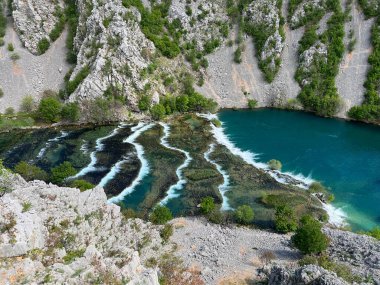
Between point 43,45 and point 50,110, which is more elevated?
point 43,45

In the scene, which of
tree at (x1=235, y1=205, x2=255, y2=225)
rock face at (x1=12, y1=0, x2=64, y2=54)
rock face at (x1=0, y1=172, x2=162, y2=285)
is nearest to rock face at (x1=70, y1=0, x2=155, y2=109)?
rock face at (x1=12, y1=0, x2=64, y2=54)

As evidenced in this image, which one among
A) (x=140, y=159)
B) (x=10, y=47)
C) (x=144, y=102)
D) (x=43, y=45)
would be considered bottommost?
(x=140, y=159)

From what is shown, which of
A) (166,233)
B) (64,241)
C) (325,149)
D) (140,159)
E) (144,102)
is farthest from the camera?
(144,102)

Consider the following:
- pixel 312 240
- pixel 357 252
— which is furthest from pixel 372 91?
pixel 312 240

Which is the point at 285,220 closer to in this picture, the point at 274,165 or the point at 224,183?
the point at 224,183

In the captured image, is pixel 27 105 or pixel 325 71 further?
pixel 325 71

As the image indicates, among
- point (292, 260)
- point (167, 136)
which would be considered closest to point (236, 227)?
point (292, 260)

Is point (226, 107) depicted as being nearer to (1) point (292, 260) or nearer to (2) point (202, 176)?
(2) point (202, 176)
